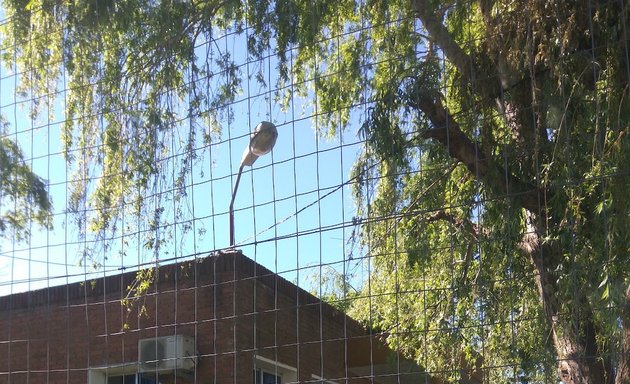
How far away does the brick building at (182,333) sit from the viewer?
419 inches

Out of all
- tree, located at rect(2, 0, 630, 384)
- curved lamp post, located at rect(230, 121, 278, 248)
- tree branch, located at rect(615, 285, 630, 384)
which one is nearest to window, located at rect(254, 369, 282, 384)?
tree, located at rect(2, 0, 630, 384)

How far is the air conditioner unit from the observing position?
10.6 m

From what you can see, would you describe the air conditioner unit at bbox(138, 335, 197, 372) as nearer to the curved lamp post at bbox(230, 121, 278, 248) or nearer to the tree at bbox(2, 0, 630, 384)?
the tree at bbox(2, 0, 630, 384)

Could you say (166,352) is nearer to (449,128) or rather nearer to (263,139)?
(263,139)

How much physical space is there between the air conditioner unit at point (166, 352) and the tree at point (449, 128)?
195cm

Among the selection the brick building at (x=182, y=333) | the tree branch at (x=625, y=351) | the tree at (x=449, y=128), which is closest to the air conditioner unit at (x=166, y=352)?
the brick building at (x=182, y=333)

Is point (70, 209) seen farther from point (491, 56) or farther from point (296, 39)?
point (491, 56)

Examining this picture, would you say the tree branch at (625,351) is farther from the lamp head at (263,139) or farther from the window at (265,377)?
the window at (265,377)

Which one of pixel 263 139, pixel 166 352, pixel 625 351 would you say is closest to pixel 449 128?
pixel 263 139

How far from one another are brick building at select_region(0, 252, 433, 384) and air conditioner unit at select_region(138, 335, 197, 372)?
0.4 inches

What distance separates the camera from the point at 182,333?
11.4 m

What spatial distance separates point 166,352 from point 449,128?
4284mm

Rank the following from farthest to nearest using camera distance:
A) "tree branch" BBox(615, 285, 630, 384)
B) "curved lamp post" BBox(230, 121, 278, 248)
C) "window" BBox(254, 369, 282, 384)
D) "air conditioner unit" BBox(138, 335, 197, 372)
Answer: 1. "window" BBox(254, 369, 282, 384)
2. "air conditioner unit" BBox(138, 335, 197, 372)
3. "curved lamp post" BBox(230, 121, 278, 248)
4. "tree branch" BBox(615, 285, 630, 384)

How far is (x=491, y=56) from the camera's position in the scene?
8539 mm
